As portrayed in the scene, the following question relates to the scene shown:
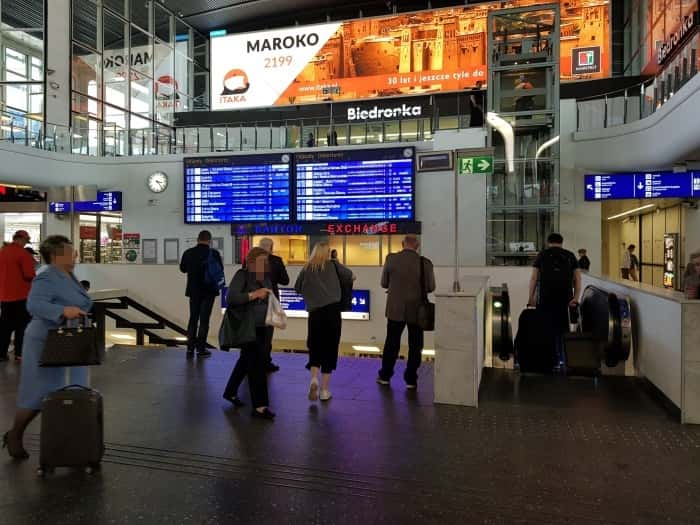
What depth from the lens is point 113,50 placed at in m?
20.3

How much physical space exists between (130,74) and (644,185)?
18029 millimetres

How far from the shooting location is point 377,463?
3.62 metres

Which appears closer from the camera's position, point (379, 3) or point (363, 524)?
point (363, 524)

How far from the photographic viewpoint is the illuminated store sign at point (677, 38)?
10622 mm

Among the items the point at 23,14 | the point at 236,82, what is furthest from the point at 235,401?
the point at 23,14

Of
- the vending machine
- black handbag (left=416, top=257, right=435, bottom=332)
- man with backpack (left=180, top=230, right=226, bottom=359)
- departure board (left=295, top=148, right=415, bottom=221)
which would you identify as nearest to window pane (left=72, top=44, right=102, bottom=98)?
departure board (left=295, top=148, right=415, bottom=221)

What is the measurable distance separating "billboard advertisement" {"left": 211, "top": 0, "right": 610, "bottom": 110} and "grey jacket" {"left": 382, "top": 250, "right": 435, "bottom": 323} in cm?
1480

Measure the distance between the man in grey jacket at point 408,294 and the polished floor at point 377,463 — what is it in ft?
1.12

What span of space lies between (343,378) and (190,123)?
18.0 metres

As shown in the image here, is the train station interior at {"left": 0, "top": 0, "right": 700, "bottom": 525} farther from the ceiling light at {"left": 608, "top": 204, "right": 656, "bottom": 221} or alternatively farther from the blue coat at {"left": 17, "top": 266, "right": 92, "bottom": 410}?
the ceiling light at {"left": 608, "top": 204, "right": 656, "bottom": 221}

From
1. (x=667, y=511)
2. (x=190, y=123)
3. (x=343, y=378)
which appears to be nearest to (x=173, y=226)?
(x=190, y=123)

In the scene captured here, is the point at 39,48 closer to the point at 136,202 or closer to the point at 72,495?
the point at 136,202

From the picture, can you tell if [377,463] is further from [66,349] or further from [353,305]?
[353,305]

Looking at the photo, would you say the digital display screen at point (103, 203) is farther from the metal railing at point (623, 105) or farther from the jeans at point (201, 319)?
the metal railing at point (623, 105)
